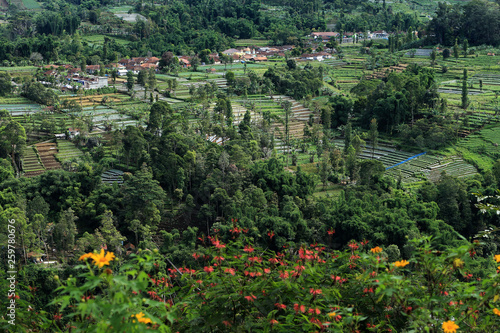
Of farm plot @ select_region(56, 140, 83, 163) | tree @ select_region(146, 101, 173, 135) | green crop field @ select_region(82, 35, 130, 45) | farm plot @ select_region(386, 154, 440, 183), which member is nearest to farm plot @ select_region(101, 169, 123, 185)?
tree @ select_region(146, 101, 173, 135)

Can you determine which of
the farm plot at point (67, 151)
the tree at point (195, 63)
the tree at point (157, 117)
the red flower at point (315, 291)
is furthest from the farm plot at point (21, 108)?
the red flower at point (315, 291)

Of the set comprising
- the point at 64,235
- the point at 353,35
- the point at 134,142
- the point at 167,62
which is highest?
the point at 353,35

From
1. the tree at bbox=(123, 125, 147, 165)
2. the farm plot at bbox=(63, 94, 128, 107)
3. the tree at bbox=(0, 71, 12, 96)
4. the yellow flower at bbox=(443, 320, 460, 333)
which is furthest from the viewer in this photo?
the tree at bbox=(0, 71, 12, 96)

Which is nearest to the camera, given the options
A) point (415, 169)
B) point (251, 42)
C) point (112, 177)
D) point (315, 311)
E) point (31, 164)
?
point (315, 311)

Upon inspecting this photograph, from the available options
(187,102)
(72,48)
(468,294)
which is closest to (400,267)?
(468,294)

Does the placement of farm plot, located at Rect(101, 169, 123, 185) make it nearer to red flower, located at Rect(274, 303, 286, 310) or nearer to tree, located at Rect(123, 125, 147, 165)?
tree, located at Rect(123, 125, 147, 165)

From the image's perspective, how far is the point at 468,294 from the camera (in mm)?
3254

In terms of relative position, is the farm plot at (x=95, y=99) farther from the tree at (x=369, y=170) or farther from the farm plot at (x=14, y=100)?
the tree at (x=369, y=170)

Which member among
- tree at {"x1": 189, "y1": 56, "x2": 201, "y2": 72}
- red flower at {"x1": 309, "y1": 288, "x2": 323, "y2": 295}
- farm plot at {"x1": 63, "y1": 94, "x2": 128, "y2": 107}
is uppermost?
tree at {"x1": 189, "y1": 56, "x2": 201, "y2": 72}

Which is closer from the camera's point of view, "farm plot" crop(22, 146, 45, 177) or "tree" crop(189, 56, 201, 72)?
"farm plot" crop(22, 146, 45, 177)

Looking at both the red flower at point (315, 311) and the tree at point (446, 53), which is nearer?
the red flower at point (315, 311)

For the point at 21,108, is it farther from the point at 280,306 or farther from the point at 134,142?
the point at 280,306

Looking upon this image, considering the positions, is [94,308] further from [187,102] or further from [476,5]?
[476,5]

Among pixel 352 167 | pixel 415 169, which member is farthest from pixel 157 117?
pixel 415 169
